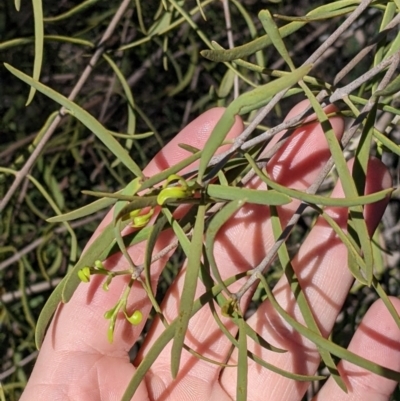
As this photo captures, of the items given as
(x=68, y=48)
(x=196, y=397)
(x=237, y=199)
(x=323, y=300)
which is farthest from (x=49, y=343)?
(x=68, y=48)

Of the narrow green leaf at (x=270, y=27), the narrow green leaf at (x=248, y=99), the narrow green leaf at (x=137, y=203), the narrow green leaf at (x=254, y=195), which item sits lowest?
the narrow green leaf at (x=137, y=203)

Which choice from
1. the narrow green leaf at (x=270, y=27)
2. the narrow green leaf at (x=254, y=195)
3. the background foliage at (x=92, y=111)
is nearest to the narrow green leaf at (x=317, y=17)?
the narrow green leaf at (x=270, y=27)

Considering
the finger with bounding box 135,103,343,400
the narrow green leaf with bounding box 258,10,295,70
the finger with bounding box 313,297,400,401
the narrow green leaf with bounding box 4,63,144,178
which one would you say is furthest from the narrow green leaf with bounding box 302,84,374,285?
the finger with bounding box 313,297,400,401

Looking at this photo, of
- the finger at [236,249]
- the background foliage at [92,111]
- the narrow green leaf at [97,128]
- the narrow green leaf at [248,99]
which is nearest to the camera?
the narrow green leaf at [248,99]

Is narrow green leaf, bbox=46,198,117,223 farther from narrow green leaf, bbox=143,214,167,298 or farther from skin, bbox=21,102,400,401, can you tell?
skin, bbox=21,102,400,401

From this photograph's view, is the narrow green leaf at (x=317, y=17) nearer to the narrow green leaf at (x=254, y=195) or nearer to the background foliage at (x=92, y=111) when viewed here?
the narrow green leaf at (x=254, y=195)

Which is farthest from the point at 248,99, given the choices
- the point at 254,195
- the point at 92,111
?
the point at 92,111

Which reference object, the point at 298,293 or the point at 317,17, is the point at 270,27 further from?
the point at 298,293

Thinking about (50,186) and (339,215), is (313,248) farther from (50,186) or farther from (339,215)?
(50,186)
